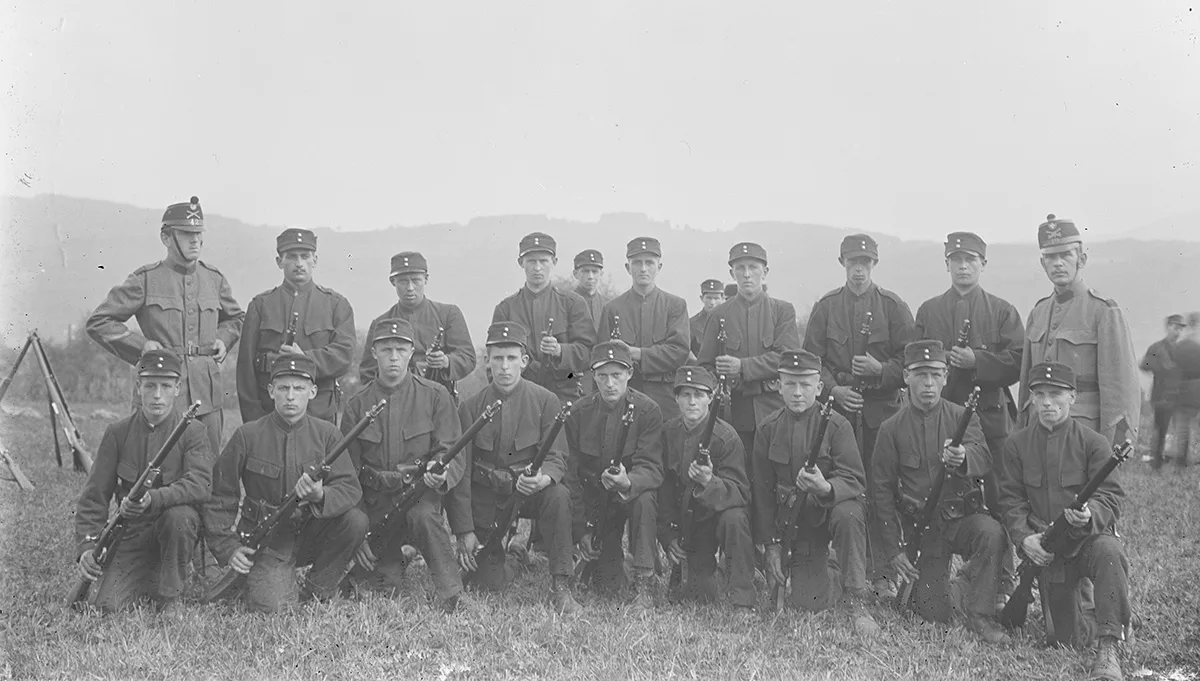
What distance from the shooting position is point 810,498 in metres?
6.22

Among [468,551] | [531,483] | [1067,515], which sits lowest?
[468,551]

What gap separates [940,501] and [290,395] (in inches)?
176

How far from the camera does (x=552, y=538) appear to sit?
628cm

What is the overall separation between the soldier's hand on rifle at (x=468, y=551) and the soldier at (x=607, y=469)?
72 cm

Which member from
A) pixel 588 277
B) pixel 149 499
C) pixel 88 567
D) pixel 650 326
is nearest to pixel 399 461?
pixel 149 499

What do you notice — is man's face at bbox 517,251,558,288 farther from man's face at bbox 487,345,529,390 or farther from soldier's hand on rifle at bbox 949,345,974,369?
soldier's hand on rifle at bbox 949,345,974,369

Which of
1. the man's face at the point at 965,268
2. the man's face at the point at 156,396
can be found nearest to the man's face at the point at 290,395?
the man's face at the point at 156,396

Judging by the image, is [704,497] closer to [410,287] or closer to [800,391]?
[800,391]

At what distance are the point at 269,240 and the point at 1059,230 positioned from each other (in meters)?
8.56

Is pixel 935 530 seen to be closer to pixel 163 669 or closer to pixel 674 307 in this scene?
pixel 674 307

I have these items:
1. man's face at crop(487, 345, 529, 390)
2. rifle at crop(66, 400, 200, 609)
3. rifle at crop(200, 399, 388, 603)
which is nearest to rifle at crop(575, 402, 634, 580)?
man's face at crop(487, 345, 529, 390)

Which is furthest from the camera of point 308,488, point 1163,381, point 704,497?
point 1163,381

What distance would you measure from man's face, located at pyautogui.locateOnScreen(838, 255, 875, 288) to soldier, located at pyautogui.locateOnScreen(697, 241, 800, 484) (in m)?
0.57

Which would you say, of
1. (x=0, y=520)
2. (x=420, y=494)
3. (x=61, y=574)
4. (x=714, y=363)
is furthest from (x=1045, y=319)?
(x=0, y=520)
